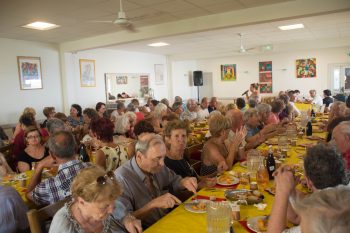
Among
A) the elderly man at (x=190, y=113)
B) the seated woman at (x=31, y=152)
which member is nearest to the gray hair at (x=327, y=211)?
the seated woman at (x=31, y=152)

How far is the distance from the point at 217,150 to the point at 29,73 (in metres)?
6.80

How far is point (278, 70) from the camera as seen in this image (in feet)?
45.5

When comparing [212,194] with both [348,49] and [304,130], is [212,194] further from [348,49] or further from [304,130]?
[348,49]

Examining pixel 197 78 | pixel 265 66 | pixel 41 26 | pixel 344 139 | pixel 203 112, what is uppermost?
pixel 41 26

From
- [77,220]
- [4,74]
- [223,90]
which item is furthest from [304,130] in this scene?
[223,90]

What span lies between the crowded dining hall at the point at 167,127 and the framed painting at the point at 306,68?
1.7 inches

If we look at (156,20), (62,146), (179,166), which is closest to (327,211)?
(179,166)

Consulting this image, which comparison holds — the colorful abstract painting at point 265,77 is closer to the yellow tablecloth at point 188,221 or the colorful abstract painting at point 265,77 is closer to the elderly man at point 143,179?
the yellow tablecloth at point 188,221

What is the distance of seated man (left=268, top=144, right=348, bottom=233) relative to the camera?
162 cm

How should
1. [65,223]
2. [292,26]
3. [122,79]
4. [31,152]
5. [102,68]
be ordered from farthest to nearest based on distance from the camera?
[122,79], [102,68], [292,26], [31,152], [65,223]

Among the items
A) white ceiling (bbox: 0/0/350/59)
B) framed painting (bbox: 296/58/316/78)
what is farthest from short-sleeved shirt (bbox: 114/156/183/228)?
framed painting (bbox: 296/58/316/78)

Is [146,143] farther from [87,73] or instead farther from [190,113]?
[87,73]

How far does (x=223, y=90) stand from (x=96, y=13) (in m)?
10.7

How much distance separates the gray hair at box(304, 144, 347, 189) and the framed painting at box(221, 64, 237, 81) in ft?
45.0
